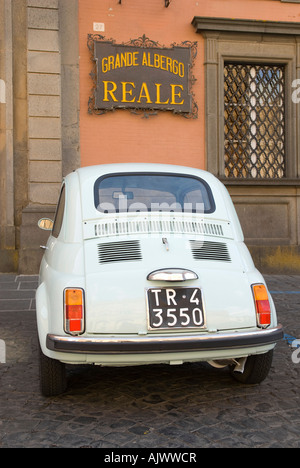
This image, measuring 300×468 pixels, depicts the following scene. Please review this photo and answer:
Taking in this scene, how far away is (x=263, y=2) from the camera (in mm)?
10266

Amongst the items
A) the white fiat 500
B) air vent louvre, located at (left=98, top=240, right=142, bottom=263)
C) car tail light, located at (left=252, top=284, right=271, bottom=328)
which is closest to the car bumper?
the white fiat 500

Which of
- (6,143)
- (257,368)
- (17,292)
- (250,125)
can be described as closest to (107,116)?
(6,143)

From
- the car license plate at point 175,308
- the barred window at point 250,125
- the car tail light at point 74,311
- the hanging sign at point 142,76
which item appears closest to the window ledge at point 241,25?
the hanging sign at point 142,76

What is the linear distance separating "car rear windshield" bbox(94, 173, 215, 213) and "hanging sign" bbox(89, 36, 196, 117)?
6.24 metres

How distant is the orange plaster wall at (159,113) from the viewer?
9680 mm

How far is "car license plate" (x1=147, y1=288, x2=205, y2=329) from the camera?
2900 millimetres

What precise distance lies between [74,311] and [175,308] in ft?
2.00

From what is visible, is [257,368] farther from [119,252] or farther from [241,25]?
[241,25]

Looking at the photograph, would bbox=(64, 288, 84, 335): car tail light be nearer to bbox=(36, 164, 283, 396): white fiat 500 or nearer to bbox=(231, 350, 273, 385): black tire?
bbox=(36, 164, 283, 396): white fiat 500

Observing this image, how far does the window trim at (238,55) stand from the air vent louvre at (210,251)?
6.74 m

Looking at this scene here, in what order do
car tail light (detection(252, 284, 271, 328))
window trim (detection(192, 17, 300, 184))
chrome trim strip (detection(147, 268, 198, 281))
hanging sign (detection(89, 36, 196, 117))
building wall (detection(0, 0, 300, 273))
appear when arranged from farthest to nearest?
window trim (detection(192, 17, 300, 184)) < hanging sign (detection(89, 36, 196, 117)) < building wall (detection(0, 0, 300, 273)) < car tail light (detection(252, 284, 271, 328)) < chrome trim strip (detection(147, 268, 198, 281))

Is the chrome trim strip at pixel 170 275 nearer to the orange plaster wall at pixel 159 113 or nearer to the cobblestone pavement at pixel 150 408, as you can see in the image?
the cobblestone pavement at pixel 150 408
